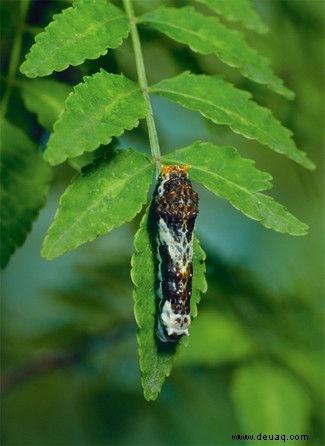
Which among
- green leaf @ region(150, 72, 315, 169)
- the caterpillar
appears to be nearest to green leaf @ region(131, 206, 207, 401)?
the caterpillar

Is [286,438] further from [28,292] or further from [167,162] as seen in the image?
[28,292]

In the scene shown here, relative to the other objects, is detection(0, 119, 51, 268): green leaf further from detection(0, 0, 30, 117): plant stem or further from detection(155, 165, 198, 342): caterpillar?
detection(155, 165, 198, 342): caterpillar

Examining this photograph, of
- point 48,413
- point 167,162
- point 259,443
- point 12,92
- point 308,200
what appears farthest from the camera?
point 308,200

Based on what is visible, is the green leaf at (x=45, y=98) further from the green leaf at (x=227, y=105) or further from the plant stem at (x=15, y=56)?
the green leaf at (x=227, y=105)

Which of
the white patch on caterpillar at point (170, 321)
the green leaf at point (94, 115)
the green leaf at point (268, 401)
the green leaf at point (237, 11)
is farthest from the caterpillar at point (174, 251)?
the green leaf at point (268, 401)

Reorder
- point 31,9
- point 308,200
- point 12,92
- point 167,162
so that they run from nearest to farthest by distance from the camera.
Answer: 1. point 167,162
2. point 12,92
3. point 31,9
4. point 308,200

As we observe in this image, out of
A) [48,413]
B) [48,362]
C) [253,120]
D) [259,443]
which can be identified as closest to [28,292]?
[48,413]

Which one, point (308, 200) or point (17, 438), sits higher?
point (308, 200)
